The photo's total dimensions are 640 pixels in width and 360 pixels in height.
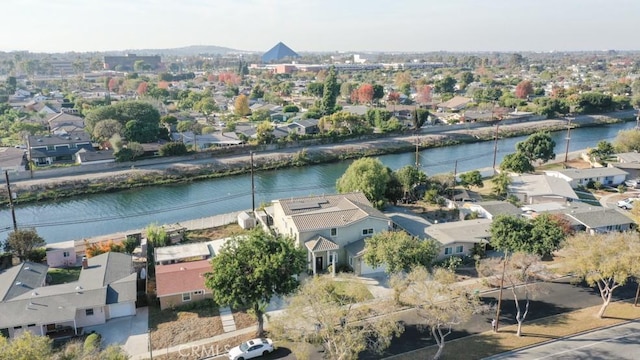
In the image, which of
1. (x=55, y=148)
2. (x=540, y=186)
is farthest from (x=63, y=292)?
(x=55, y=148)

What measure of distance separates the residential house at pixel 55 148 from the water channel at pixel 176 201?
730 cm

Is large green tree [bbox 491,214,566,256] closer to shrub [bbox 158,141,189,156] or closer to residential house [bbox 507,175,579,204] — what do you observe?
residential house [bbox 507,175,579,204]

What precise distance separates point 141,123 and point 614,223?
3497 cm

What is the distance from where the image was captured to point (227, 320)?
15031mm

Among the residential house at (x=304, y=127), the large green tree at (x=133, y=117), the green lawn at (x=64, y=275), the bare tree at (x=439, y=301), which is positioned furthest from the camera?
the residential house at (x=304, y=127)

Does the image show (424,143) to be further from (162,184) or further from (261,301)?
(261,301)

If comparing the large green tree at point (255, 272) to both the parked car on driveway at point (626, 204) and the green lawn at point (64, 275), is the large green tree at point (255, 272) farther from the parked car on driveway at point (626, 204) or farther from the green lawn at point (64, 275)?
the parked car on driveway at point (626, 204)

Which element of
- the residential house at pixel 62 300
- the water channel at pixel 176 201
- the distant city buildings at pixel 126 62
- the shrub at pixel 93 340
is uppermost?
the distant city buildings at pixel 126 62

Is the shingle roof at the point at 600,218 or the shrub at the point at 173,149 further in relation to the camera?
the shrub at the point at 173,149

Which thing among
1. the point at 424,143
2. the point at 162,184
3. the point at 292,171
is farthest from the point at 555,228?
the point at 424,143

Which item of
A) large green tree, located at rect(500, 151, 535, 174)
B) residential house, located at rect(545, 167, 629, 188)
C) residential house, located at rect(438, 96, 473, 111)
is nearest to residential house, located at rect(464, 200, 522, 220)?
large green tree, located at rect(500, 151, 535, 174)

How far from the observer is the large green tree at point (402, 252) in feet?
52.6

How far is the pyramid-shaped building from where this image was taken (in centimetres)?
18760

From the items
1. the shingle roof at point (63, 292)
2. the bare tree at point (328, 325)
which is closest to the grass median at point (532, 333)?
the bare tree at point (328, 325)
